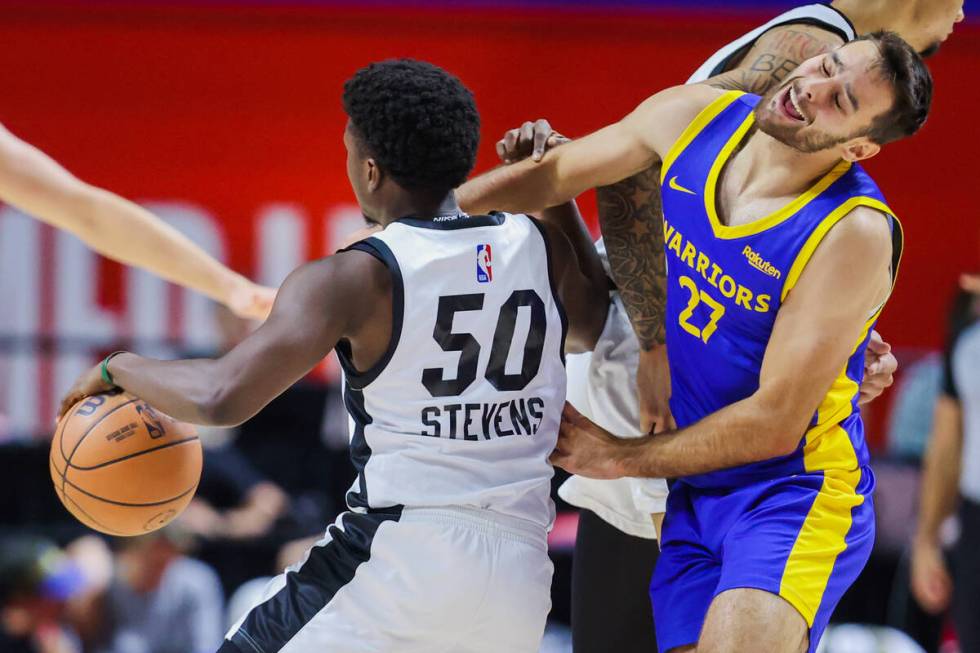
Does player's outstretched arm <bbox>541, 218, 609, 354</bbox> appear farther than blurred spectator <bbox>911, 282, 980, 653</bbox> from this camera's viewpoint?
No

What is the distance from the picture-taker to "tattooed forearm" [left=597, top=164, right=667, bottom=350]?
3.77m

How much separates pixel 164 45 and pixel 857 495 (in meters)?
6.43

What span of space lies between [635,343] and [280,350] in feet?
4.91

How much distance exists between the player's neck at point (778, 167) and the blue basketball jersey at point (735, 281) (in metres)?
0.04

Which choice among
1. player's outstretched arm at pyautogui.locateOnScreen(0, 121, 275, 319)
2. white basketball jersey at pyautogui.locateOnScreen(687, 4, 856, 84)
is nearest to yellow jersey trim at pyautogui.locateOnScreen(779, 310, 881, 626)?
white basketball jersey at pyautogui.locateOnScreen(687, 4, 856, 84)

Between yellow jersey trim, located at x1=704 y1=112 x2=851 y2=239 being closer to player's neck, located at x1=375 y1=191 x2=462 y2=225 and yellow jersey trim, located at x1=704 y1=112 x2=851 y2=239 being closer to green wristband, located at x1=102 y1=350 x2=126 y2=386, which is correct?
player's neck, located at x1=375 y1=191 x2=462 y2=225

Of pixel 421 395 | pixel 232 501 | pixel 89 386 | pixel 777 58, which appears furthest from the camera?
pixel 232 501

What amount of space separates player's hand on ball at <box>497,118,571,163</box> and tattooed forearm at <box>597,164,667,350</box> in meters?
0.24

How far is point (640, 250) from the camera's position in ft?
12.5

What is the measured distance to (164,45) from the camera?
8461 mm

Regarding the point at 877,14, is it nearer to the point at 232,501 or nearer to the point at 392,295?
the point at 392,295

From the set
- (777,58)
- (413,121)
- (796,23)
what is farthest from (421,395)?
(796,23)

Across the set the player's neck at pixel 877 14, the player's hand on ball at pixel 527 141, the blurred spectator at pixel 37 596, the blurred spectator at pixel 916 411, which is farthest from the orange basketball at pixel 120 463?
the blurred spectator at pixel 916 411

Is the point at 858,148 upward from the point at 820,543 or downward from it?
upward
